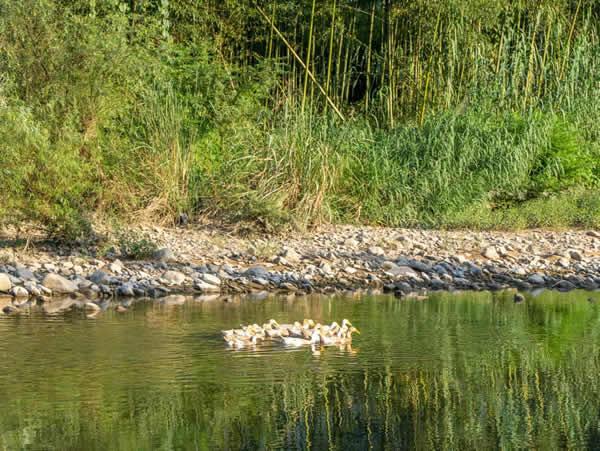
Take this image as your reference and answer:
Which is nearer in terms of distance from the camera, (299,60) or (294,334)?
(294,334)

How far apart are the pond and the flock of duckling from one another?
136 millimetres

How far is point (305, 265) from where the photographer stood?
41.4ft

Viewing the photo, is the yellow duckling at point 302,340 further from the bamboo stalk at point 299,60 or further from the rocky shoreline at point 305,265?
the bamboo stalk at point 299,60

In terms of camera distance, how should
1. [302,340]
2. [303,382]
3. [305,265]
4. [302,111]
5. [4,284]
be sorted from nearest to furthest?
[303,382]
[302,340]
[4,284]
[305,265]
[302,111]

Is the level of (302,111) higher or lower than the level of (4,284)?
higher

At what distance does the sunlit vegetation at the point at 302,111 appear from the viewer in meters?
13.2

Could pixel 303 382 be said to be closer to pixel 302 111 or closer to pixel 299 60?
pixel 302 111

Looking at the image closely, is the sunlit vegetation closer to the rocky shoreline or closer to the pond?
the rocky shoreline

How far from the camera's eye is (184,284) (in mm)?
11797

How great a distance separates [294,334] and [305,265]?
12.8ft

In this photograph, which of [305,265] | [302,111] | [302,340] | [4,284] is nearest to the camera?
[302,340]

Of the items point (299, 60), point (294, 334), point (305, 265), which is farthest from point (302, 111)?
point (294, 334)

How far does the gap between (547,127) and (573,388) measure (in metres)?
9.04

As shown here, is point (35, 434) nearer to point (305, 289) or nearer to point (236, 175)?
point (305, 289)
